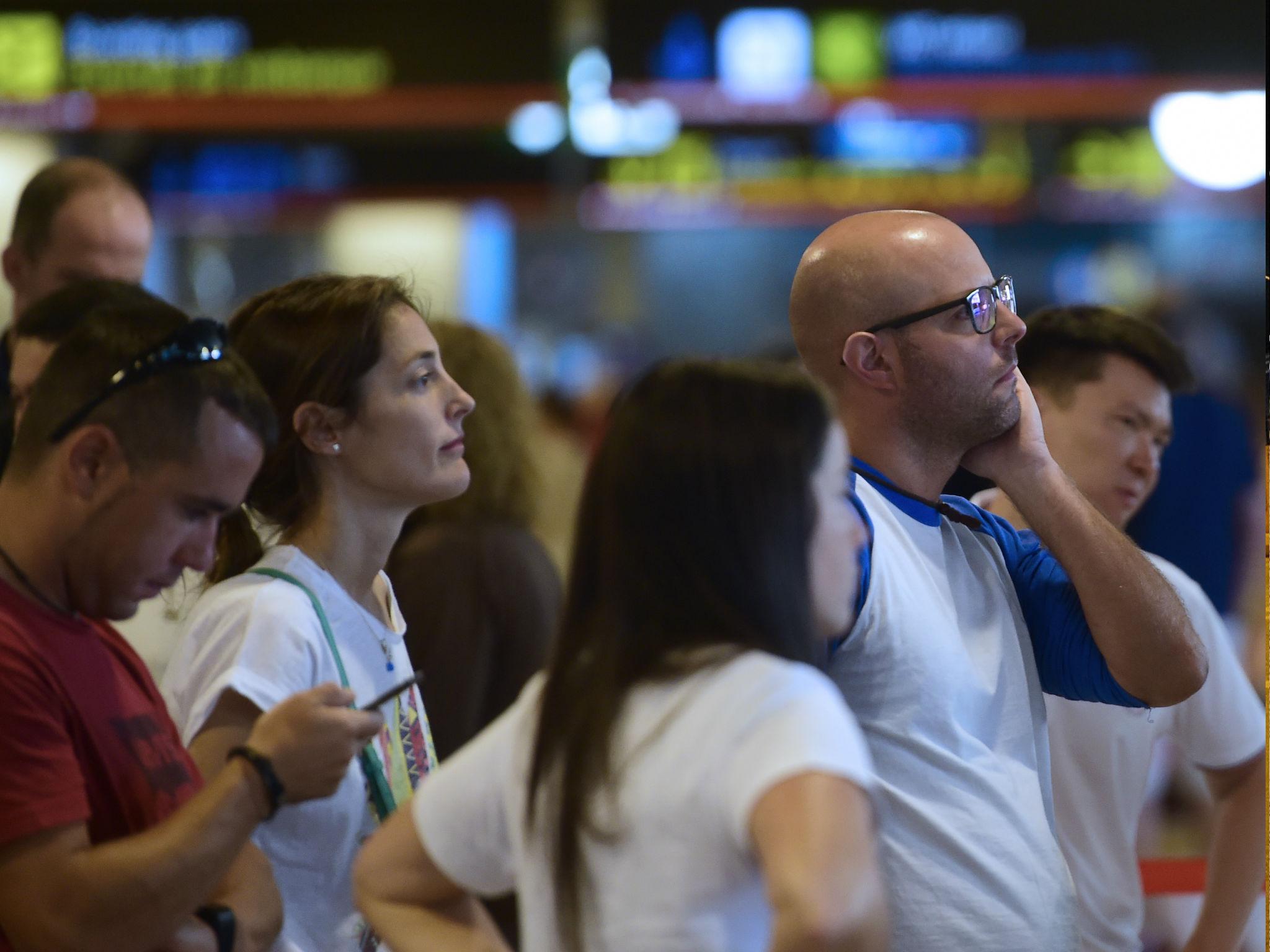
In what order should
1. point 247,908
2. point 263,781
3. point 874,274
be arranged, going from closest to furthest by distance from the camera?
point 263,781, point 247,908, point 874,274

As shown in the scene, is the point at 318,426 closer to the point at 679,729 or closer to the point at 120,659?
the point at 120,659

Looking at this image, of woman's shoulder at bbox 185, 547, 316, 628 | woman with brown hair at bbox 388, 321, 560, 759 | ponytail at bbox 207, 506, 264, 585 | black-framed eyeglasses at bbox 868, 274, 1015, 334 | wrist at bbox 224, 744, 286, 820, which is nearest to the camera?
wrist at bbox 224, 744, 286, 820

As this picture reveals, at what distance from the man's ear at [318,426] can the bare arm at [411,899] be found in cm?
79

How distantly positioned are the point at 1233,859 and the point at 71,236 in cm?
270

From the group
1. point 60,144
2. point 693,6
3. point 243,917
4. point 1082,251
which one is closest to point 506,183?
point 693,6

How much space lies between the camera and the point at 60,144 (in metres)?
7.38

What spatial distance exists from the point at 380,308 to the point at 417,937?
1.02 m

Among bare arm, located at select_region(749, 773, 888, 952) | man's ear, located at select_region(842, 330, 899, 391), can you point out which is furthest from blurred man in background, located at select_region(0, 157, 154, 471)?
bare arm, located at select_region(749, 773, 888, 952)

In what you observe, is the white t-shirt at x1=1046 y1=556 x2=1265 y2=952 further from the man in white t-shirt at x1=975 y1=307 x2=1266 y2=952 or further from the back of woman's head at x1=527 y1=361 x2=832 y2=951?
the back of woman's head at x1=527 y1=361 x2=832 y2=951

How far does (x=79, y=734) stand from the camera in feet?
5.39

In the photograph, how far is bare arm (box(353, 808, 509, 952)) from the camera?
1512 millimetres

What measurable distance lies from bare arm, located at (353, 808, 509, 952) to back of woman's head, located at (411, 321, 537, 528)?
5.63 ft

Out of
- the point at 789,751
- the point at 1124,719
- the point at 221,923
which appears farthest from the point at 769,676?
the point at 1124,719

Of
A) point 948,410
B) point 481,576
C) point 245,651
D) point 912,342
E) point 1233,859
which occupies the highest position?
point 912,342
